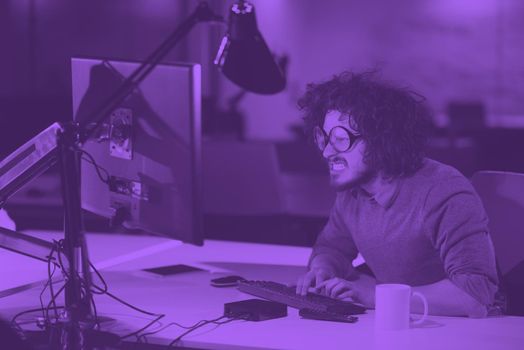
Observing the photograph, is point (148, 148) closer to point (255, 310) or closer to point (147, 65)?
point (147, 65)

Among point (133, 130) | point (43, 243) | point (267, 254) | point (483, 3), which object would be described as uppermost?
point (483, 3)

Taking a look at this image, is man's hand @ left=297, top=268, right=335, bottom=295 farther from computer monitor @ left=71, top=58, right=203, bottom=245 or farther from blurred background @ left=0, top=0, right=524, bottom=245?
blurred background @ left=0, top=0, right=524, bottom=245

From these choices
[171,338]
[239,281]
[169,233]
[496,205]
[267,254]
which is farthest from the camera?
[267,254]

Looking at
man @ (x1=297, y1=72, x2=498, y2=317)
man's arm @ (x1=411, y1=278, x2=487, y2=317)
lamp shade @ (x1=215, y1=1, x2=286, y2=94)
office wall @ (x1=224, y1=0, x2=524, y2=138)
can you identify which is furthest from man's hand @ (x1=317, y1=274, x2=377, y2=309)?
office wall @ (x1=224, y1=0, x2=524, y2=138)

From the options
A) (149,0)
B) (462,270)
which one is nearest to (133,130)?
(462,270)

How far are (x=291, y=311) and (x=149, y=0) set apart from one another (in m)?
6.14

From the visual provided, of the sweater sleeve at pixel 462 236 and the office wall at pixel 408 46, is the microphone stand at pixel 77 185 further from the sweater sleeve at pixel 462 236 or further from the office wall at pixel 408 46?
the office wall at pixel 408 46

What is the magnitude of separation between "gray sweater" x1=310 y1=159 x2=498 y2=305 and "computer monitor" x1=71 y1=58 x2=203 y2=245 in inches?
→ 22.2

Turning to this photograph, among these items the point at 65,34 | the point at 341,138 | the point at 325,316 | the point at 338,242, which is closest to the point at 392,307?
the point at 325,316

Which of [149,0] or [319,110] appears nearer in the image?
[319,110]

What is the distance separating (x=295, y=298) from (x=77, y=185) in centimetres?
56

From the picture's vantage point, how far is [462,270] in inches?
73.2

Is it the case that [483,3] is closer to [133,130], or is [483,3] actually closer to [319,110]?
[319,110]

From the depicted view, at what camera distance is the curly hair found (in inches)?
80.1
